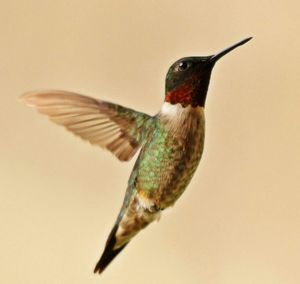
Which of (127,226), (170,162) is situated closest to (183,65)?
(170,162)

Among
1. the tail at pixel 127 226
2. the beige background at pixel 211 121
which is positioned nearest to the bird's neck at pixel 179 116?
the tail at pixel 127 226

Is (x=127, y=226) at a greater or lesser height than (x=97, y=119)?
lesser

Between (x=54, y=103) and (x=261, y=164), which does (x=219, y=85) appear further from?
(x=54, y=103)

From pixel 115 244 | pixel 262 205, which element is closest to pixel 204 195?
pixel 262 205

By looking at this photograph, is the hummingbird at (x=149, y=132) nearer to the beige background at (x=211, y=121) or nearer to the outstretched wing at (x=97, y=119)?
the outstretched wing at (x=97, y=119)

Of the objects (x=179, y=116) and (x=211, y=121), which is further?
(x=211, y=121)

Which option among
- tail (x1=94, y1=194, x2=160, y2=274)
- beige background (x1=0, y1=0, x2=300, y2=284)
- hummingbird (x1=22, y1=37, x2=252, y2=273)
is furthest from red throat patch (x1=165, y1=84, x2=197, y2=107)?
beige background (x1=0, y1=0, x2=300, y2=284)

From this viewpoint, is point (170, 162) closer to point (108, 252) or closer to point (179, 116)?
point (179, 116)
